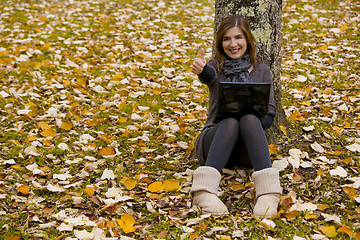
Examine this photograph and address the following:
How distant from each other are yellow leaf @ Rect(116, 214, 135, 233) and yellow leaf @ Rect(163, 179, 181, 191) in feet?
1.37

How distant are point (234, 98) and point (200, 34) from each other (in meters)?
3.72

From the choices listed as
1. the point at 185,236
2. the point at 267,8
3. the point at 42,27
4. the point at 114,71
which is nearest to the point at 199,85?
the point at 114,71

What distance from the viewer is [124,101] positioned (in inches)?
161

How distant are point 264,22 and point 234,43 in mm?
465

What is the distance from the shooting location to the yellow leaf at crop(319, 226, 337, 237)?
2.14m

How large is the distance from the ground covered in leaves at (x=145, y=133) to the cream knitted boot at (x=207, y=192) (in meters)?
0.08

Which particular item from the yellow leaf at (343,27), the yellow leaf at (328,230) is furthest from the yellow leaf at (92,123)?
the yellow leaf at (343,27)

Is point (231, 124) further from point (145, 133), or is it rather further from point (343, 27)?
point (343, 27)

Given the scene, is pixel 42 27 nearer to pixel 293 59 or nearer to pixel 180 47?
pixel 180 47

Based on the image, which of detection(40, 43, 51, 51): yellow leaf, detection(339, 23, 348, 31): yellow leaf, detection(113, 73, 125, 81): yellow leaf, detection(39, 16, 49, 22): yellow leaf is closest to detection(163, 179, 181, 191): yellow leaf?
detection(113, 73, 125, 81): yellow leaf

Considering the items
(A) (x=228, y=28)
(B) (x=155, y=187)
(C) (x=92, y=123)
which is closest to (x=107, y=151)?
(C) (x=92, y=123)

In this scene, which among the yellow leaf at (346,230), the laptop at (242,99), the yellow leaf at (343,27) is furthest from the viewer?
the yellow leaf at (343,27)

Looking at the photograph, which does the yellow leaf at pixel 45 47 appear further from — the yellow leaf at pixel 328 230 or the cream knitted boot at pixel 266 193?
the yellow leaf at pixel 328 230

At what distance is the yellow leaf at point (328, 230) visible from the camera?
2.14m
